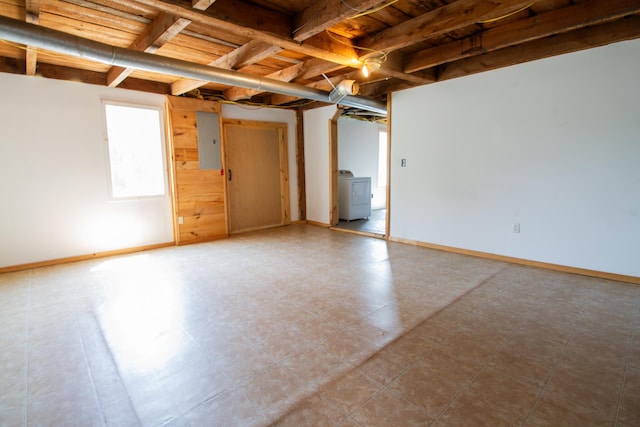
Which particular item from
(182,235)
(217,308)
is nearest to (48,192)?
(182,235)

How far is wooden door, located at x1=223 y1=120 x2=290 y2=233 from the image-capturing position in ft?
19.4

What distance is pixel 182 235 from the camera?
521 centimetres

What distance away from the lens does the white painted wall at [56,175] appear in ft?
12.6

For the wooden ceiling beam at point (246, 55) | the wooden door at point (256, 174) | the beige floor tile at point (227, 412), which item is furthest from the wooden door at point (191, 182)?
the beige floor tile at point (227, 412)

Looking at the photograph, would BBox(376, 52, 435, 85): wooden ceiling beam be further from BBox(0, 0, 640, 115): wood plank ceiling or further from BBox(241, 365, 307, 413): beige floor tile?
BBox(241, 365, 307, 413): beige floor tile

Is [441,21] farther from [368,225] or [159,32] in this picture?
[368,225]

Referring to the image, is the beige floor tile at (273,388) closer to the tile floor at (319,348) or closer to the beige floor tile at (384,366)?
the tile floor at (319,348)

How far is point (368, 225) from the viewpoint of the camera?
21.5 ft

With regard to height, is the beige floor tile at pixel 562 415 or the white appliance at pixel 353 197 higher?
the white appliance at pixel 353 197

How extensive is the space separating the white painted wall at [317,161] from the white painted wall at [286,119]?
0.83 feet

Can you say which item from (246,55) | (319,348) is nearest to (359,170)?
(246,55)

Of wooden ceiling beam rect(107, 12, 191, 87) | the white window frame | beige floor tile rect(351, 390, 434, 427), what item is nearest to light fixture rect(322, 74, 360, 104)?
wooden ceiling beam rect(107, 12, 191, 87)

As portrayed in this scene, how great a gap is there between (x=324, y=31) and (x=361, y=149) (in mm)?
5493

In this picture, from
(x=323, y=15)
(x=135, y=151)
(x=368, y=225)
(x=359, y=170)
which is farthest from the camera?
(x=359, y=170)
